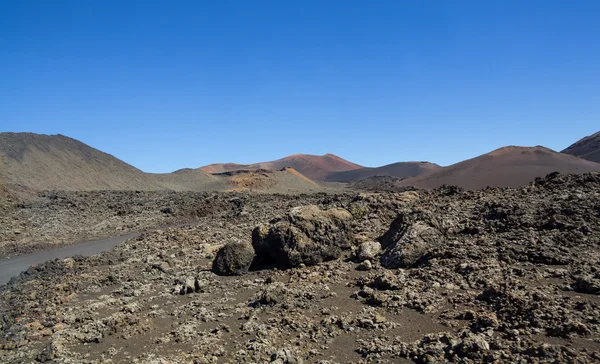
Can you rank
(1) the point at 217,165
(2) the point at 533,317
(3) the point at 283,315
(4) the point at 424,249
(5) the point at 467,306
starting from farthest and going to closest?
(1) the point at 217,165, (4) the point at 424,249, (3) the point at 283,315, (5) the point at 467,306, (2) the point at 533,317

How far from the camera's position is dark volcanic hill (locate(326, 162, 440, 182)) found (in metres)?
101

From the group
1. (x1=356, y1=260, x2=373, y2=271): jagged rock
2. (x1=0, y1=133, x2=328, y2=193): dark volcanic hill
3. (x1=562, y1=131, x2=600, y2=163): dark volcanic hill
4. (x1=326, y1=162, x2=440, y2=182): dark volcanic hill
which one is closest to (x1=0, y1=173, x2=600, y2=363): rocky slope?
(x1=356, y1=260, x2=373, y2=271): jagged rock

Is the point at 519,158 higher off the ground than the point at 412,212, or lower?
higher

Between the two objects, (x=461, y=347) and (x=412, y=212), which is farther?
(x=412, y=212)

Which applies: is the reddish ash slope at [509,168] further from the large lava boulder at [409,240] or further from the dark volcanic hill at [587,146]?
the large lava boulder at [409,240]

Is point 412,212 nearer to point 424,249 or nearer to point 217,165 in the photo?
point 424,249

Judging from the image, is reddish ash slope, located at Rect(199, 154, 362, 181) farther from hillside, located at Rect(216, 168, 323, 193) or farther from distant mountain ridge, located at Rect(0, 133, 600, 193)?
distant mountain ridge, located at Rect(0, 133, 600, 193)

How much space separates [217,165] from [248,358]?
4919 inches

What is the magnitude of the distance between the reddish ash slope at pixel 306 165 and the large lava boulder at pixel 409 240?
10641 cm

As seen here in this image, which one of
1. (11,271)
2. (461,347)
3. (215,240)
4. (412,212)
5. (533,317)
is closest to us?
(461,347)

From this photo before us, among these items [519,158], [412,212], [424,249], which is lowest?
[424,249]

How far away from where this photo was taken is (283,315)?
636 centimetres

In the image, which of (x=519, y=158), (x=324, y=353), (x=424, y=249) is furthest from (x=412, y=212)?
(x=519, y=158)

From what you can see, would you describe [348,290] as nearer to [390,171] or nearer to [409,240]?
[409,240]
